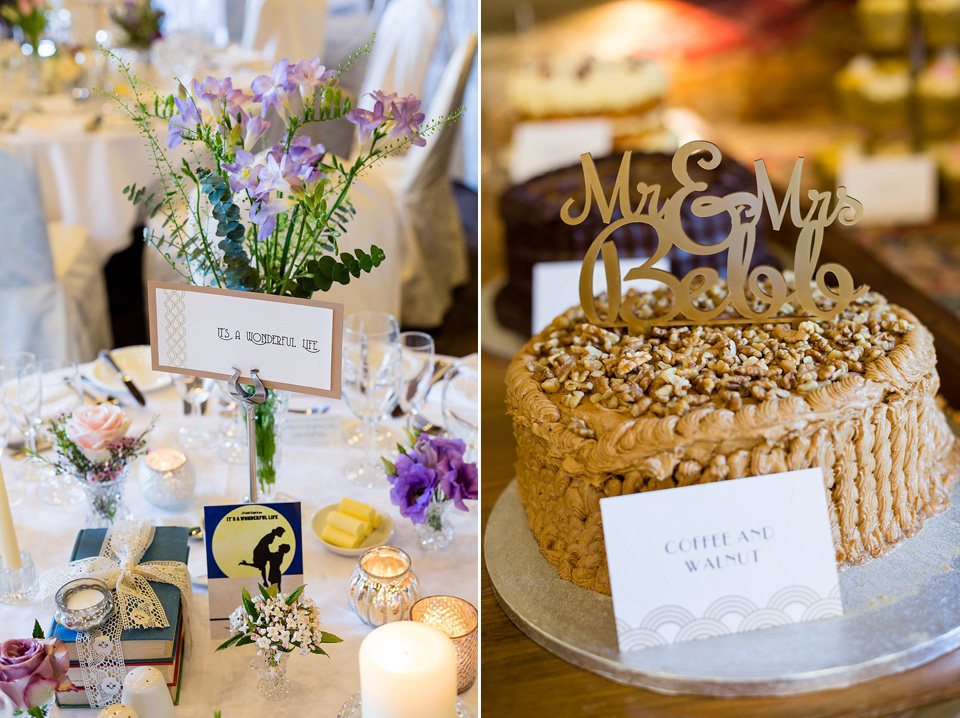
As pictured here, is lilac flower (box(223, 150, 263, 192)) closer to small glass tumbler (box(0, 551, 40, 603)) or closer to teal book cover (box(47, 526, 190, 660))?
teal book cover (box(47, 526, 190, 660))

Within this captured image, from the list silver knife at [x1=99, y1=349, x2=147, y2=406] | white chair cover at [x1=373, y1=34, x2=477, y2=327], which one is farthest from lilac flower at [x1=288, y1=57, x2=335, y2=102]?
white chair cover at [x1=373, y1=34, x2=477, y2=327]

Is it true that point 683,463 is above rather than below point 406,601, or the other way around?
above

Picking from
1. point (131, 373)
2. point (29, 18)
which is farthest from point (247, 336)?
point (29, 18)

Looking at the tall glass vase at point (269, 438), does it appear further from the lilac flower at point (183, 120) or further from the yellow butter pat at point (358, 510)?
the lilac flower at point (183, 120)

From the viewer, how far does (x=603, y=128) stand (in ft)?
9.66

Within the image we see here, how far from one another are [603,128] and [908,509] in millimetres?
2137

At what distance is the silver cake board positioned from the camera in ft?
2.76

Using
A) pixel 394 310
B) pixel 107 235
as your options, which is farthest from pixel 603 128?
pixel 107 235

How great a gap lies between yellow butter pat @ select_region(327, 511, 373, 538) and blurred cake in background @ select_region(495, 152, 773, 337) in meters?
0.79

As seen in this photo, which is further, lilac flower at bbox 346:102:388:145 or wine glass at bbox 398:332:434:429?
wine glass at bbox 398:332:434:429

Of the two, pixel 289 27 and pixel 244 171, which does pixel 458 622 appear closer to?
pixel 244 171

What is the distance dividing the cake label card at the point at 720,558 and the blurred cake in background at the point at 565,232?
94 cm

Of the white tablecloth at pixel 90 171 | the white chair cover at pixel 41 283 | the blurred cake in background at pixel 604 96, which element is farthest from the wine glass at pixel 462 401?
Answer: the blurred cake in background at pixel 604 96

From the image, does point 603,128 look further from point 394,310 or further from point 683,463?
point 683,463
